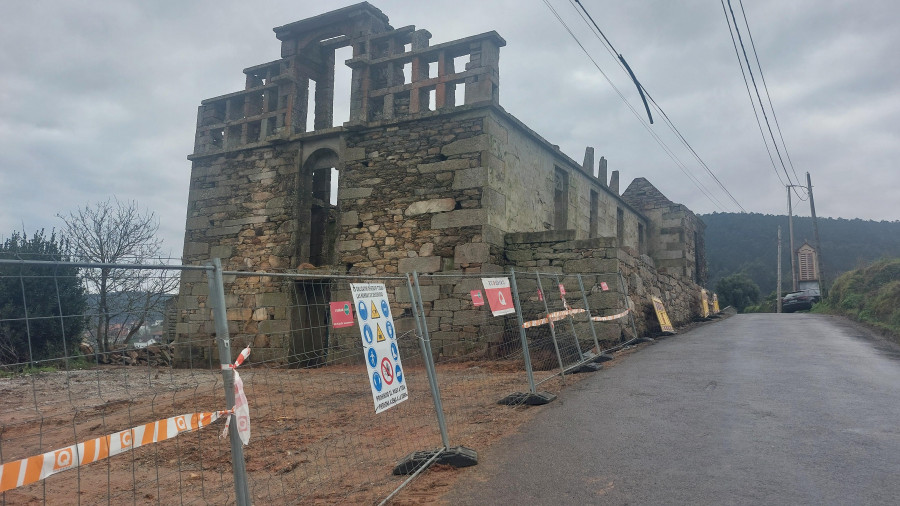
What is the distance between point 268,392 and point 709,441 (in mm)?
3732

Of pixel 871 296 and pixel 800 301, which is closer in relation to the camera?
pixel 871 296

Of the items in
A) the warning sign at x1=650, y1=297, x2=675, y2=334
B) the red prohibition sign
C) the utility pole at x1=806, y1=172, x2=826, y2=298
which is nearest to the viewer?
the red prohibition sign

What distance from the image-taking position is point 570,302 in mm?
11664

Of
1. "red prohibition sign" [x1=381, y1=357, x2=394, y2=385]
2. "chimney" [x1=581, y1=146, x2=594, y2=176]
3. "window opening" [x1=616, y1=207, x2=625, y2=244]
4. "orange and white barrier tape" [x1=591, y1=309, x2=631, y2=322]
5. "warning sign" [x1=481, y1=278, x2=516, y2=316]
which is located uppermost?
"chimney" [x1=581, y1=146, x2=594, y2=176]

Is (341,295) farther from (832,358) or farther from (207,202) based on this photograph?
(832,358)

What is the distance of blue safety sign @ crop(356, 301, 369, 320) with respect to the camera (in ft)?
14.6

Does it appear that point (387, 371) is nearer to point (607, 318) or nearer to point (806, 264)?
point (607, 318)

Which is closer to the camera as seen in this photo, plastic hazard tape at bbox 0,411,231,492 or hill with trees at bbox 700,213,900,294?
plastic hazard tape at bbox 0,411,231,492

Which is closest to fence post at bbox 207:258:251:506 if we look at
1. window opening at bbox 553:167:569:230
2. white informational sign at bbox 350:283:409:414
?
white informational sign at bbox 350:283:409:414

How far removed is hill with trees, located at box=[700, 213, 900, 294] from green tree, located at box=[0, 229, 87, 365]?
58.3 m

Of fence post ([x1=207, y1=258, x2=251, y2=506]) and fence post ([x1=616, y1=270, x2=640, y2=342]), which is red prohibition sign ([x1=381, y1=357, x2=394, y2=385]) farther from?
fence post ([x1=616, y1=270, x2=640, y2=342])

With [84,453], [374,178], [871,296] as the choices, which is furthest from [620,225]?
[84,453]

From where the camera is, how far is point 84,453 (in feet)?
8.40

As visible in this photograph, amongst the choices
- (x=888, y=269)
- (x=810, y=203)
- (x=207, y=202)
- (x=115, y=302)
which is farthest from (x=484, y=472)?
(x=810, y=203)
